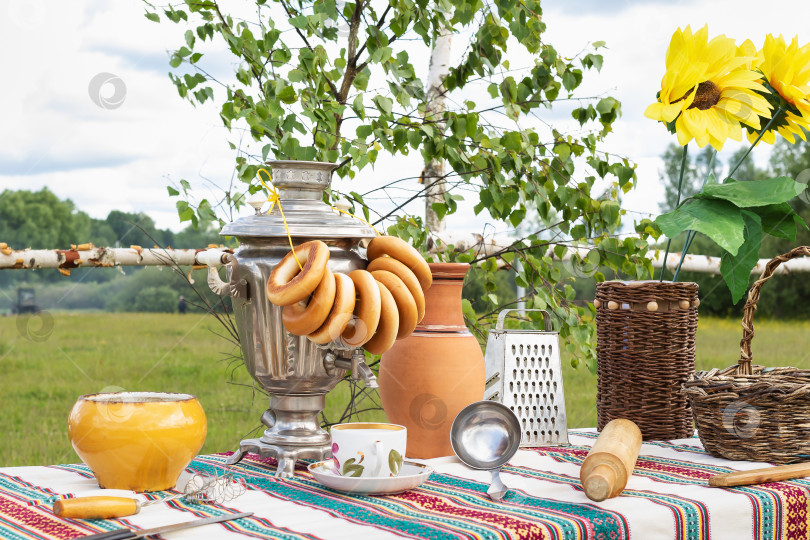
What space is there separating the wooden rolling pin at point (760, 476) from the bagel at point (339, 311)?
23.7 inches

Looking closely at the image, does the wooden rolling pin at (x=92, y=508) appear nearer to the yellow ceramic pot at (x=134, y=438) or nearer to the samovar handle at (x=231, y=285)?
the yellow ceramic pot at (x=134, y=438)

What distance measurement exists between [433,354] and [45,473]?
652 mm

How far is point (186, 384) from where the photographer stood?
6207 mm

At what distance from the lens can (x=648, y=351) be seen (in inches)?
60.1

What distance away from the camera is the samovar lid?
1245mm

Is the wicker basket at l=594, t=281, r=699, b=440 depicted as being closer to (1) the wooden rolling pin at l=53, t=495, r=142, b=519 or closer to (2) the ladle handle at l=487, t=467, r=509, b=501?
(2) the ladle handle at l=487, t=467, r=509, b=501

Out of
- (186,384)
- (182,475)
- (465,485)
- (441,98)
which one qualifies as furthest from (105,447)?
(186,384)

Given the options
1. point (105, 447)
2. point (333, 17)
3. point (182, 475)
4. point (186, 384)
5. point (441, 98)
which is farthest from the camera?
point (186, 384)

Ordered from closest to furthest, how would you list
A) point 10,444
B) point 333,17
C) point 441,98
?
point 333,17
point 441,98
point 10,444

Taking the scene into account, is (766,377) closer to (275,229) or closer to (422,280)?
(422,280)

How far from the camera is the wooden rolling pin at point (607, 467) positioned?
1056mm

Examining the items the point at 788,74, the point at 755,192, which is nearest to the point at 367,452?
the point at 755,192

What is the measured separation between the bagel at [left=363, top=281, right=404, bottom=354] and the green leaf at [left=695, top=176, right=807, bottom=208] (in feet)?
2.24

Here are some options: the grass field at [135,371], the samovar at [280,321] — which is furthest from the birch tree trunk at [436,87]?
the samovar at [280,321]
